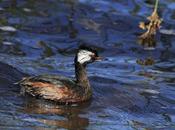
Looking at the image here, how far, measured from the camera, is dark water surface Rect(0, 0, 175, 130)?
10008 millimetres

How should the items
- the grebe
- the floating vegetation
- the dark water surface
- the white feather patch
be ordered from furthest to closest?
the floating vegetation
the white feather patch
the grebe
the dark water surface

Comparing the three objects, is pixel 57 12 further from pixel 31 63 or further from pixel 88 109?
pixel 88 109

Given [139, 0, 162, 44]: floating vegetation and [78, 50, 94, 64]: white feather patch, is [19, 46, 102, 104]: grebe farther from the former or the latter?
[139, 0, 162, 44]: floating vegetation

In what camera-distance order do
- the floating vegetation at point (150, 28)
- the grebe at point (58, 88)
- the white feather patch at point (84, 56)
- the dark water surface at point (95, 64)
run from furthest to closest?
the floating vegetation at point (150, 28) → the white feather patch at point (84, 56) → the grebe at point (58, 88) → the dark water surface at point (95, 64)

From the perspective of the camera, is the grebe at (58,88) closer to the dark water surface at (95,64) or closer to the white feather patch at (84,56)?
the white feather patch at (84,56)

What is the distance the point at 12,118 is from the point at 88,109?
142cm

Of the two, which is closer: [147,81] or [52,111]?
[52,111]

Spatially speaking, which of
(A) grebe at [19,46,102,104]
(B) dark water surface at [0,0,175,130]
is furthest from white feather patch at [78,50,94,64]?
(B) dark water surface at [0,0,175,130]

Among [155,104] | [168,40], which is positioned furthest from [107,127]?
[168,40]

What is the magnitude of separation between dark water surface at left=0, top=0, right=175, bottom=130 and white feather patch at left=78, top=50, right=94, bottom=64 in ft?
2.07

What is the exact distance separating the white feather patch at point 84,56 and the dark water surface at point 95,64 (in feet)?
2.07

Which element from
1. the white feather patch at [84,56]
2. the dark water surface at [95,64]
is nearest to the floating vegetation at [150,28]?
the dark water surface at [95,64]

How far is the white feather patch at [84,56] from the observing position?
11039 mm

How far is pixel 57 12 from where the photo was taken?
16.2m
